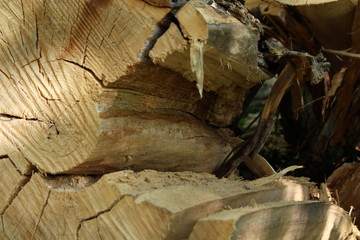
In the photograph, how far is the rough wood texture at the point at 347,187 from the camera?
2227 millimetres

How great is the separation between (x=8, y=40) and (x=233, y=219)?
0.94 meters

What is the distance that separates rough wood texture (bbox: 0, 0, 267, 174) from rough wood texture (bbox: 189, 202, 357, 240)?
1.36 feet

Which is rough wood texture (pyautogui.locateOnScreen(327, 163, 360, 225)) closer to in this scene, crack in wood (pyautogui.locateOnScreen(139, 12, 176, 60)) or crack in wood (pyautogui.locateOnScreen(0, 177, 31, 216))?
crack in wood (pyautogui.locateOnScreen(139, 12, 176, 60))

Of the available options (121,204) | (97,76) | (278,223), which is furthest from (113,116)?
(278,223)

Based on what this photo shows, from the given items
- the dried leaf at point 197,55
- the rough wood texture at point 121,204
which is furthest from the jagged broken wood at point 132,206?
the dried leaf at point 197,55

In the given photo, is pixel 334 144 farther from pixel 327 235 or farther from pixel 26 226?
pixel 26 226

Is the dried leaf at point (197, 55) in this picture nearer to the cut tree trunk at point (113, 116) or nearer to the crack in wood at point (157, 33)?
the cut tree trunk at point (113, 116)

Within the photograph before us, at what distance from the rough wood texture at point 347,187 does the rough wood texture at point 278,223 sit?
371mm

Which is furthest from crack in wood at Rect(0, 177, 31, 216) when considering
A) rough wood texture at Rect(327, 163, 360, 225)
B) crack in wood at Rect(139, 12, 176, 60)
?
rough wood texture at Rect(327, 163, 360, 225)

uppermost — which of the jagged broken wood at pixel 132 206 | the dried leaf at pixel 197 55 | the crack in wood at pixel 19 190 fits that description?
the dried leaf at pixel 197 55

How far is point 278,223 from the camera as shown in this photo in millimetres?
1446

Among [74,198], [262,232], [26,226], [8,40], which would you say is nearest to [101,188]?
[74,198]

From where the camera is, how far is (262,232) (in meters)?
1.38

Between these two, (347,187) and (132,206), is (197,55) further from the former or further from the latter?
(347,187)
